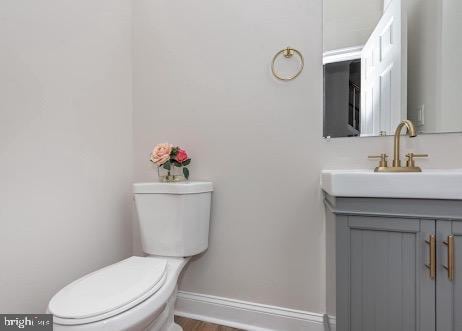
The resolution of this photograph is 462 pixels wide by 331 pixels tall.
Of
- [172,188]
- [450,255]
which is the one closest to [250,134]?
[172,188]

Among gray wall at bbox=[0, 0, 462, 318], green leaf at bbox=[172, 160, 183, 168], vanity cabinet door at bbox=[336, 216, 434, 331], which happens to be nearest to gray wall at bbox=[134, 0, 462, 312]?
gray wall at bbox=[0, 0, 462, 318]

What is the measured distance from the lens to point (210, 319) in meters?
1.48

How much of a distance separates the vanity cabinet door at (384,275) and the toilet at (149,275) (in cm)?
67

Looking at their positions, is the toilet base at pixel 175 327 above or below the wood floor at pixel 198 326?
above

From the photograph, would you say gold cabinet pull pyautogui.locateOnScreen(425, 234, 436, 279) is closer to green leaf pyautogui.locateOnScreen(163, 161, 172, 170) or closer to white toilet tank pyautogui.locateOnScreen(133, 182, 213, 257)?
white toilet tank pyautogui.locateOnScreen(133, 182, 213, 257)

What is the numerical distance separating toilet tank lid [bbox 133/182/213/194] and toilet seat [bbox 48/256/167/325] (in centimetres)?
34

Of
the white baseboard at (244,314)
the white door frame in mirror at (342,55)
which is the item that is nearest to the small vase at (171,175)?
the white baseboard at (244,314)

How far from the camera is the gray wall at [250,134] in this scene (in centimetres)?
130

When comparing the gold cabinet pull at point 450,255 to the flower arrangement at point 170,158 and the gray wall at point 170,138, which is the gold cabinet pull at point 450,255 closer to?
the gray wall at point 170,138

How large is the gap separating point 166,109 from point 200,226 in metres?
0.73

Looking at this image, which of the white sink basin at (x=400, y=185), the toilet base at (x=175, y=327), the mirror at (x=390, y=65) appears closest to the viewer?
the white sink basin at (x=400, y=185)

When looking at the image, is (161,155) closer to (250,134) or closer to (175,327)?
(250,134)

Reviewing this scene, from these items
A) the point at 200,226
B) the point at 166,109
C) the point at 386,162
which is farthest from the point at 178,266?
the point at 386,162

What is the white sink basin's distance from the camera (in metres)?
0.75
